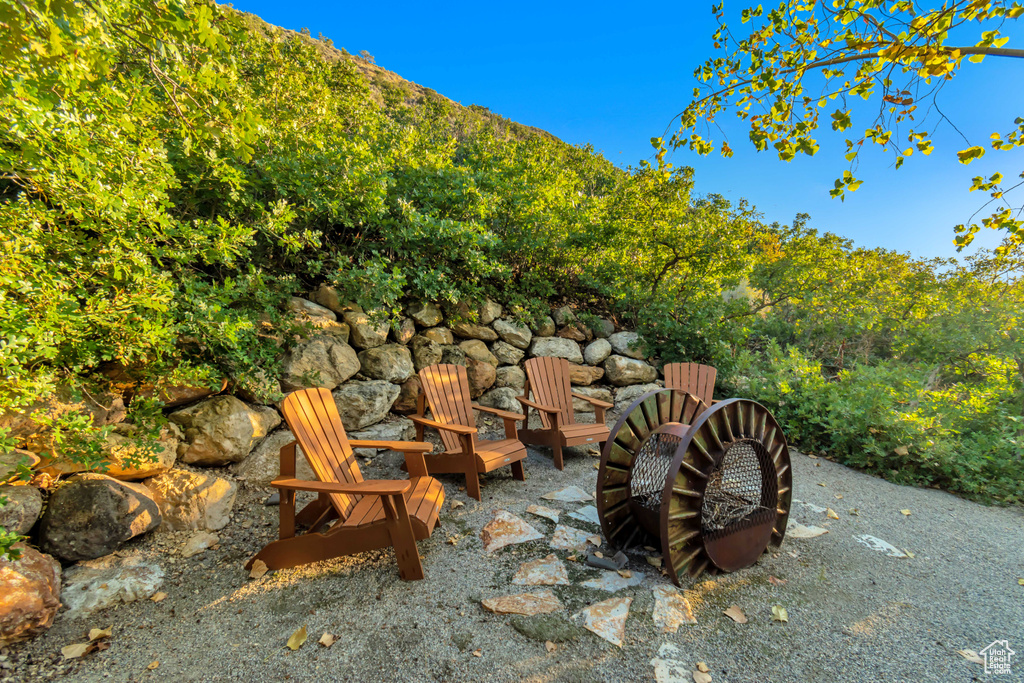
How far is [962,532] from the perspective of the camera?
303 cm

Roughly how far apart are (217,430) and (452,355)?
233 cm

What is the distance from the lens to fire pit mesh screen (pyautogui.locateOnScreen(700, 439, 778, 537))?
2232 mm

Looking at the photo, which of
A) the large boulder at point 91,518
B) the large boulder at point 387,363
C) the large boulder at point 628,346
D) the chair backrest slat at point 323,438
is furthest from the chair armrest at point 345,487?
the large boulder at point 628,346

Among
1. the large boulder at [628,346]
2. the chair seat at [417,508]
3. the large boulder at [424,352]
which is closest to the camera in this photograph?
the chair seat at [417,508]

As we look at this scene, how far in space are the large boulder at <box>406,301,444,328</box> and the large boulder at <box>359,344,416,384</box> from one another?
1.49ft

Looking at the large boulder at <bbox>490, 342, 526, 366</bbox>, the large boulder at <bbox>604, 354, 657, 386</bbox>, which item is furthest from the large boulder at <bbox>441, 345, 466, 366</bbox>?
the large boulder at <bbox>604, 354, 657, 386</bbox>

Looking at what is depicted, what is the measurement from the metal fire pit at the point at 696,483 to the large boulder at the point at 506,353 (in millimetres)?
2705

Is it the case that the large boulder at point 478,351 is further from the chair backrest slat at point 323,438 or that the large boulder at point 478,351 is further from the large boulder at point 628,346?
the chair backrest slat at point 323,438

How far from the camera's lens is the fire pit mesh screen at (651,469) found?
2515 mm

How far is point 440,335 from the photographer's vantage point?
4.73 metres

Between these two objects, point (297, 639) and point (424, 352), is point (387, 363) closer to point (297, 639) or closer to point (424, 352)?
point (424, 352)

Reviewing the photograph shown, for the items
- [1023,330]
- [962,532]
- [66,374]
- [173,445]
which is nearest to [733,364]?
[962,532]

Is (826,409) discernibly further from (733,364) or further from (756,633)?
(756,633)

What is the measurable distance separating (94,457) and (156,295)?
35.8 inches
